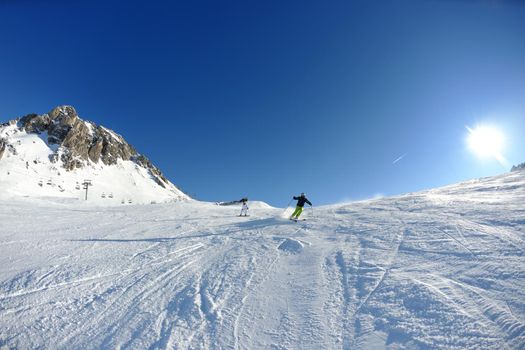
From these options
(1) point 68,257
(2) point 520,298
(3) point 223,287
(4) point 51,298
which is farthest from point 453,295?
(1) point 68,257

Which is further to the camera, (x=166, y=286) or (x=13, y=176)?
(x=13, y=176)

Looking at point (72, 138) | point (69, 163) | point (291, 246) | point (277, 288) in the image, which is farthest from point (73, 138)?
point (277, 288)

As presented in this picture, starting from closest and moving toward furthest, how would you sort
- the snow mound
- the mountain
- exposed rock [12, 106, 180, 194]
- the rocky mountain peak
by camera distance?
the snow mound, the mountain, the rocky mountain peak, exposed rock [12, 106, 180, 194]

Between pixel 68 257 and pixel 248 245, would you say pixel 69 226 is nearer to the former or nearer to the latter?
pixel 68 257

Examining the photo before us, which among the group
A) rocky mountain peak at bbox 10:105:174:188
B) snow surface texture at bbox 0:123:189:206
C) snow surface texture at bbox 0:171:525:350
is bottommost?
snow surface texture at bbox 0:171:525:350

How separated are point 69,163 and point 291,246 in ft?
261

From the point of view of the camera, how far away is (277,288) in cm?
711

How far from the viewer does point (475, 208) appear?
42.8 ft

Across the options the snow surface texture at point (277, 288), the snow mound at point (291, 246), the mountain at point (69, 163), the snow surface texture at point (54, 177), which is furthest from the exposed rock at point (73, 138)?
the snow mound at point (291, 246)

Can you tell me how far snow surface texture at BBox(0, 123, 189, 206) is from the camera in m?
54.2

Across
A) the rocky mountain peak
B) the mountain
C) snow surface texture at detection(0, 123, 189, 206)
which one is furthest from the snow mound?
A: the rocky mountain peak

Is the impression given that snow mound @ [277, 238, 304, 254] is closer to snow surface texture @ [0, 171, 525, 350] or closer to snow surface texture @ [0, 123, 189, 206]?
snow surface texture @ [0, 171, 525, 350]

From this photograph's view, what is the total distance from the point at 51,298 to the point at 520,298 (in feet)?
32.1

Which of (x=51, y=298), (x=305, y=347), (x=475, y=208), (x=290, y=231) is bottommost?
(x=305, y=347)
